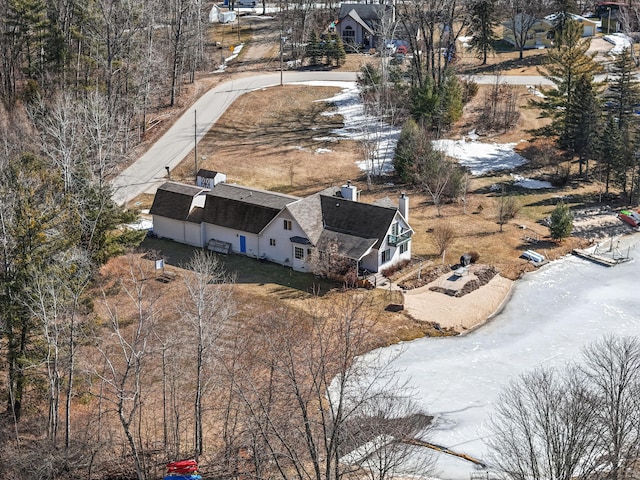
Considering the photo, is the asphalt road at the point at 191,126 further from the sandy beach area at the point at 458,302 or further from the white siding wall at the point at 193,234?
the sandy beach area at the point at 458,302

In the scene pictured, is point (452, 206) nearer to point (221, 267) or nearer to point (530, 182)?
point (530, 182)

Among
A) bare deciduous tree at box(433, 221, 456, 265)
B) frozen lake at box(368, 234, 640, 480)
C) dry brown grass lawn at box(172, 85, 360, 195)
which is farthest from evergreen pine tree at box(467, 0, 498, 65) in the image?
frozen lake at box(368, 234, 640, 480)

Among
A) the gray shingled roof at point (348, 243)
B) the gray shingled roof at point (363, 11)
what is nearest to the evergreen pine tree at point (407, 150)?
the gray shingled roof at point (348, 243)

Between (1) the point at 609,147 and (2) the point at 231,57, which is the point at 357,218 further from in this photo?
(2) the point at 231,57

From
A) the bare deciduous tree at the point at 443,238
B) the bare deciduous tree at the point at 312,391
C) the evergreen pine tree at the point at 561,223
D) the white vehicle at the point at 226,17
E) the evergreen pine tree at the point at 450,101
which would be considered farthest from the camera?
the white vehicle at the point at 226,17

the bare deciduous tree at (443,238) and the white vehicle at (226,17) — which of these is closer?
the bare deciduous tree at (443,238)
